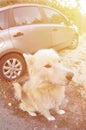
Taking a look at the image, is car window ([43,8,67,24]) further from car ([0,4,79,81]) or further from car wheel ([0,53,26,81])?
car wheel ([0,53,26,81])

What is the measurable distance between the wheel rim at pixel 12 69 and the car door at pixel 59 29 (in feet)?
2.56

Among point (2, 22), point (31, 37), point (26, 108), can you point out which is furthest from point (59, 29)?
point (26, 108)

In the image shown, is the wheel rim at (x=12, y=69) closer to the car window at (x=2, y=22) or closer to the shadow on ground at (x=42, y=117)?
the shadow on ground at (x=42, y=117)

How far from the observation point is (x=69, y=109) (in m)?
6.29

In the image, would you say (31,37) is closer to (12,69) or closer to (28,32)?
(28,32)

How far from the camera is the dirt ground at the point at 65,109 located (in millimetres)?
5730

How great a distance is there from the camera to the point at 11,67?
23.4ft

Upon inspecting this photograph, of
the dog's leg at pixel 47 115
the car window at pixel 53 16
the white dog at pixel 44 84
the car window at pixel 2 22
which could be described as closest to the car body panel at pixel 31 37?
the car window at pixel 2 22

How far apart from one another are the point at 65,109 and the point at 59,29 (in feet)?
4.89

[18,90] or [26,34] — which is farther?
[26,34]

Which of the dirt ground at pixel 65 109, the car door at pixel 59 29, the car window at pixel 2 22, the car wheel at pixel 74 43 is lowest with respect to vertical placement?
the dirt ground at pixel 65 109

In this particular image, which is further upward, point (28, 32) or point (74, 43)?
point (28, 32)

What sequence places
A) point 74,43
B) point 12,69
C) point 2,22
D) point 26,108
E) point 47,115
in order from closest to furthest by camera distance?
point 47,115, point 26,108, point 2,22, point 12,69, point 74,43

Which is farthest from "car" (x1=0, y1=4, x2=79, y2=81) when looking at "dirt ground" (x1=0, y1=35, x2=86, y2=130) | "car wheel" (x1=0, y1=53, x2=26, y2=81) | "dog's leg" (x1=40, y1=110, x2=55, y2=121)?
"dog's leg" (x1=40, y1=110, x2=55, y2=121)
